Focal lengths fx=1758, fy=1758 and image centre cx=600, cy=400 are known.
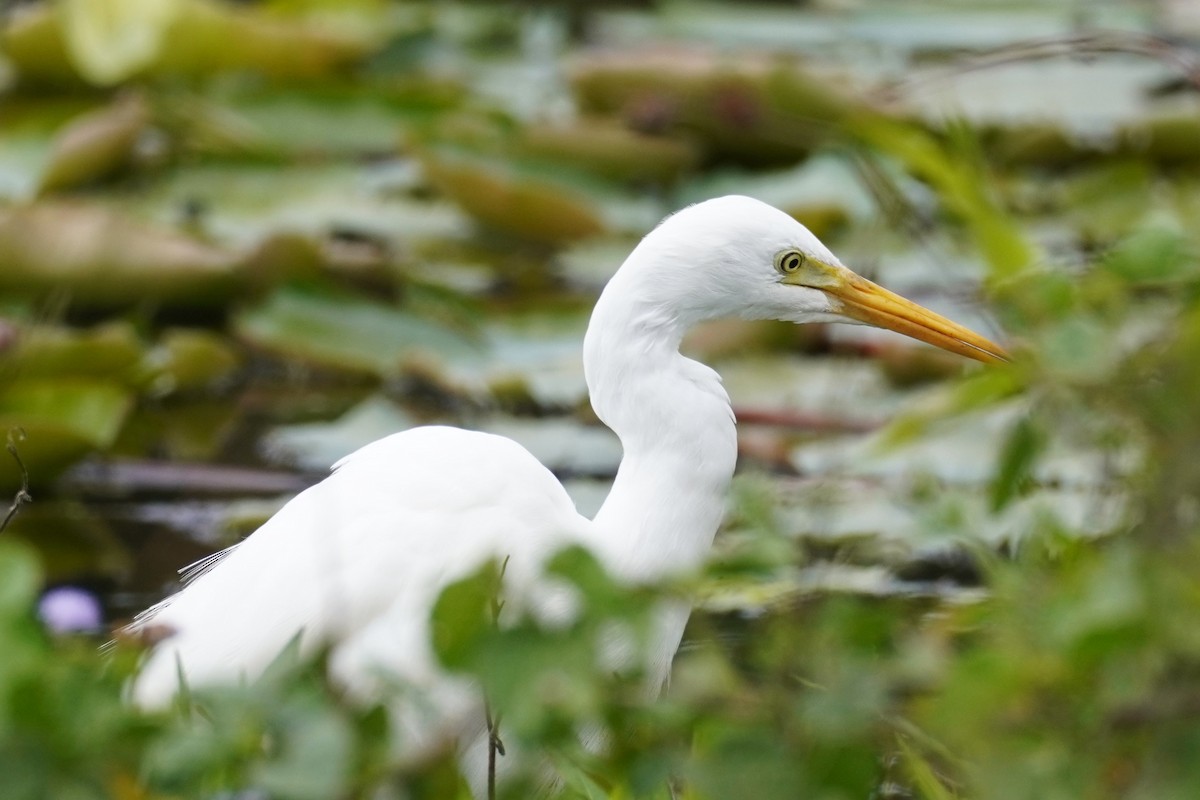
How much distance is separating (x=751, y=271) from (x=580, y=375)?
1292 millimetres

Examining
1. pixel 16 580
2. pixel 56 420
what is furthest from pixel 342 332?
pixel 16 580

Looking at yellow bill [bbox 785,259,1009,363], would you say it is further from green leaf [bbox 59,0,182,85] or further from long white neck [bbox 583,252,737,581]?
green leaf [bbox 59,0,182,85]

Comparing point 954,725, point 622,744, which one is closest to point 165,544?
point 622,744

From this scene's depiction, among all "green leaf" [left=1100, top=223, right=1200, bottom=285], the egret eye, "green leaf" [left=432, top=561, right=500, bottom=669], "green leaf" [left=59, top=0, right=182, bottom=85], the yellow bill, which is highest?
"green leaf" [left=1100, top=223, right=1200, bottom=285]

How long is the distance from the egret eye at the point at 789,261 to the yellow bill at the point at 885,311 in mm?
10

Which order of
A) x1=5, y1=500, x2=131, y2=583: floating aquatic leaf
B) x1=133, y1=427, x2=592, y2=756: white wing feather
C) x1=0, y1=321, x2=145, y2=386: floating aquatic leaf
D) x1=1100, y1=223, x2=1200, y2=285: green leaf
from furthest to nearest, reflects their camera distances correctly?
x1=0, y1=321, x2=145, y2=386: floating aquatic leaf, x1=5, y1=500, x2=131, y2=583: floating aquatic leaf, x1=133, y1=427, x2=592, y2=756: white wing feather, x1=1100, y1=223, x2=1200, y2=285: green leaf

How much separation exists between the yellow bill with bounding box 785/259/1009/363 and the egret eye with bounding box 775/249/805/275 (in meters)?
0.01

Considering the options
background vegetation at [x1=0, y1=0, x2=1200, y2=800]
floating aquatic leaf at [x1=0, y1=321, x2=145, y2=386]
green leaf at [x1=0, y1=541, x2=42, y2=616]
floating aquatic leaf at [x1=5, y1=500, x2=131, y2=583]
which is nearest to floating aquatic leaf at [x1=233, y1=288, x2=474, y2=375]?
background vegetation at [x1=0, y1=0, x2=1200, y2=800]

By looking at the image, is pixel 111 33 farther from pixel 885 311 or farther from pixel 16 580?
pixel 16 580

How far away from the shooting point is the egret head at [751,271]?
1936 millimetres

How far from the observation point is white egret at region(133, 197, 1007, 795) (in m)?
1.91

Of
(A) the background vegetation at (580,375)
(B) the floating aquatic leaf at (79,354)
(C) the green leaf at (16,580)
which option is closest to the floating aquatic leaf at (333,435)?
(A) the background vegetation at (580,375)

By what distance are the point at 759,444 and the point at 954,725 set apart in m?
2.03

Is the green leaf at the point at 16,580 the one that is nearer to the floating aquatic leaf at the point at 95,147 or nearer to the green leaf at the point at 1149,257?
the green leaf at the point at 1149,257
